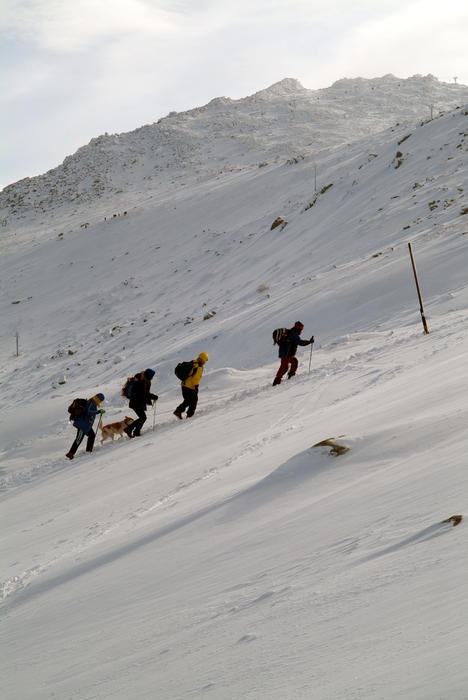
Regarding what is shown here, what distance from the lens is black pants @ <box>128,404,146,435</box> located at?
1190 cm

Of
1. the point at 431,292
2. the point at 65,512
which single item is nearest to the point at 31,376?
the point at 431,292

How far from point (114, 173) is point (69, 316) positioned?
93.6 ft

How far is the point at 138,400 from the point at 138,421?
1.55 feet

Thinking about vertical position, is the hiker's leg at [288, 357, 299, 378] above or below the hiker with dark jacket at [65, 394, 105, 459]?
below

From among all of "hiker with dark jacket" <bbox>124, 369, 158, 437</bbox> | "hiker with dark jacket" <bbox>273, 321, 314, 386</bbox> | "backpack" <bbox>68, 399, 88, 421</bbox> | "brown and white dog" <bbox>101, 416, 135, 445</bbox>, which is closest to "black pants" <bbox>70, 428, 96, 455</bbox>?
"brown and white dog" <bbox>101, 416, 135, 445</bbox>

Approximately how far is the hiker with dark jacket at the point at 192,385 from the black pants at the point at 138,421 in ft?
2.46

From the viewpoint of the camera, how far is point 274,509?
4.95m

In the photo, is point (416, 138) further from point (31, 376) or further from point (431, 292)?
point (31, 376)

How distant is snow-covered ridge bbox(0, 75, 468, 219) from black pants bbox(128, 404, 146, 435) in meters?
37.9

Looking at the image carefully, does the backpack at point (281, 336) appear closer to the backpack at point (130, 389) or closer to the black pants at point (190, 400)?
the black pants at point (190, 400)

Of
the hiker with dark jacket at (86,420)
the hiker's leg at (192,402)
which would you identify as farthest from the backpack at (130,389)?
the hiker's leg at (192,402)

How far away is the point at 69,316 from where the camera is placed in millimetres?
33656

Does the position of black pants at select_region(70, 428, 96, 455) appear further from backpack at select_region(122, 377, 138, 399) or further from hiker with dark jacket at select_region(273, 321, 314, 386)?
hiker with dark jacket at select_region(273, 321, 314, 386)

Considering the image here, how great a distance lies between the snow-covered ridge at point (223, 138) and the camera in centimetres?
5375
